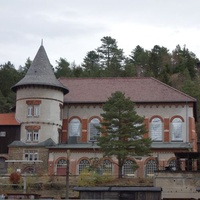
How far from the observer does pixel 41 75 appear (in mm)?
70062

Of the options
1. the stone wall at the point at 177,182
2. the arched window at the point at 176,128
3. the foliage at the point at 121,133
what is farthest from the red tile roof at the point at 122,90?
the stone wall at the point at 177,182

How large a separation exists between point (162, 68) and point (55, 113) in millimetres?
63837

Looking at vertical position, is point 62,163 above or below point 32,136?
below

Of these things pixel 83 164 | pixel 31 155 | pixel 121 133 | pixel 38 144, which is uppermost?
pixel 121 133

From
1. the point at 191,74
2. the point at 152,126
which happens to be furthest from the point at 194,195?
the point at 191,74

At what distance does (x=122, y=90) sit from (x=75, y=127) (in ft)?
25.6

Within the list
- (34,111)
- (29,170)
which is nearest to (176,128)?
(34,111)

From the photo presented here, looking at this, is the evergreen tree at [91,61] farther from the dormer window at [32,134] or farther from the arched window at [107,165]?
the arched window at [107,165]

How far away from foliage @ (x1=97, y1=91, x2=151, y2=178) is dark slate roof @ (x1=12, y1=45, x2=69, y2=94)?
9.63m

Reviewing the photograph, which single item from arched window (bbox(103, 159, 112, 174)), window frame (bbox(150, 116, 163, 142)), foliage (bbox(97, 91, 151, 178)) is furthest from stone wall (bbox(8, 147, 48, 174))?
window frame (bbox(150, 116, 163, 142))

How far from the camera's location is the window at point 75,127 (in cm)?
7312

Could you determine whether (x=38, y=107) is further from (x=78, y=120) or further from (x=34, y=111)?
(x=78, y=120)

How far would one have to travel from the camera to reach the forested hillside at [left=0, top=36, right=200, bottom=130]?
373ft

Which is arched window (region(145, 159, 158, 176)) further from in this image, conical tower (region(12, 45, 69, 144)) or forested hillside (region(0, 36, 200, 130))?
forested hillside (region(0, 36, 200, 130))
